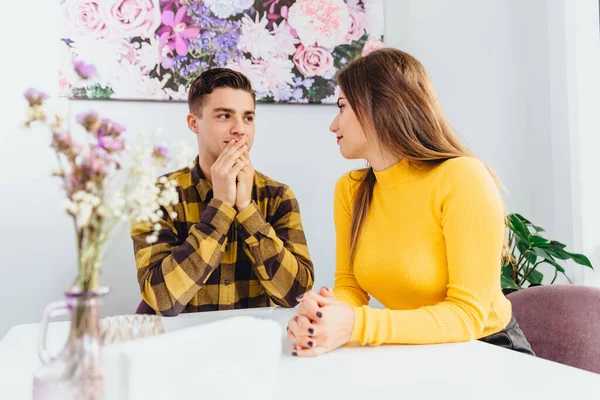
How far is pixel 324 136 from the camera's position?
2021 mm

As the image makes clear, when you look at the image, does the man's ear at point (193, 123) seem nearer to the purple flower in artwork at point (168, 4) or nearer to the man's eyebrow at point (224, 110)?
the man's eyebrow at point (224, 110)

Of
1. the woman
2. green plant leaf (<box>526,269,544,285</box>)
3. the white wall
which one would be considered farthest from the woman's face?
green plant leaf (<box>526,269,544,285</box>)

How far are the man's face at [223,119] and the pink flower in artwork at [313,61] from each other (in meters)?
0.42

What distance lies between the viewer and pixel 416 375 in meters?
0.76

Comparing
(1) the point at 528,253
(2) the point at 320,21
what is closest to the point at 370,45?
(2) the point at 320,21

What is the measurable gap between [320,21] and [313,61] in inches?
5.7

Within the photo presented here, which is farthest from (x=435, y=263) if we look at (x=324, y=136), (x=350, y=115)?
(x=324, y=136)

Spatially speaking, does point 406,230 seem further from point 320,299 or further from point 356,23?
point 356,23

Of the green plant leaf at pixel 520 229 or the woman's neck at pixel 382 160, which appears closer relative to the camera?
the woman's neck at pixel 382 160

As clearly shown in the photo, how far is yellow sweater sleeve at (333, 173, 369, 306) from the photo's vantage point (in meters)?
1.31

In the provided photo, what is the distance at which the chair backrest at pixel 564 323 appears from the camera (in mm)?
1172

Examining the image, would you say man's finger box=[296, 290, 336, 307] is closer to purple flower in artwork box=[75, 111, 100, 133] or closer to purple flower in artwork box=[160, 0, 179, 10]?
purple flower in artwork box=[75, 111, 100, 133]

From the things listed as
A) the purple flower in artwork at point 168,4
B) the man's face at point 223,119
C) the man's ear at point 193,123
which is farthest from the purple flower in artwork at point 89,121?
the purple flower in artwork at point 168,4

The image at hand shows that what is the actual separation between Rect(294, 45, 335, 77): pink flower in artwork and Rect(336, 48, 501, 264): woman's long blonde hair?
2.32ft
